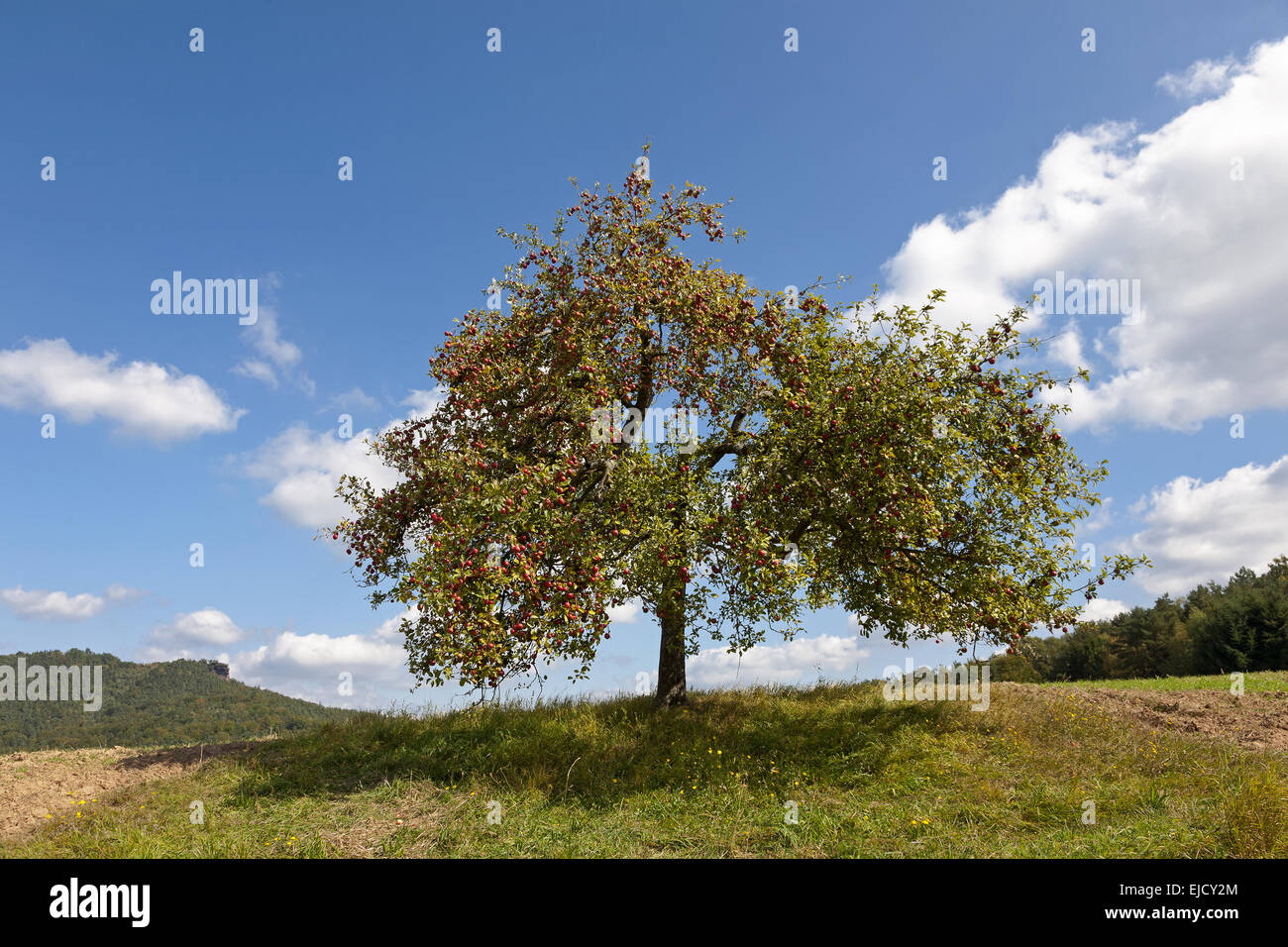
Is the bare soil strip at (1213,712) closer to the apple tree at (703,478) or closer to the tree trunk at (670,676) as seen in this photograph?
the apple tree at (703,478)

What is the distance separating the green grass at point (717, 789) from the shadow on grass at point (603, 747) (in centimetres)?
7

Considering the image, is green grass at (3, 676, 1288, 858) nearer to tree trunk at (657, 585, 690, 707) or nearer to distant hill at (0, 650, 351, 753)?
tree trunk at (657, 585, 690, 707)

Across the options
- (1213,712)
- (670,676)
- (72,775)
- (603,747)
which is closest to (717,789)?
(603,747)

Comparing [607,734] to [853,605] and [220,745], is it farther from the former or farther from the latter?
[220,745]

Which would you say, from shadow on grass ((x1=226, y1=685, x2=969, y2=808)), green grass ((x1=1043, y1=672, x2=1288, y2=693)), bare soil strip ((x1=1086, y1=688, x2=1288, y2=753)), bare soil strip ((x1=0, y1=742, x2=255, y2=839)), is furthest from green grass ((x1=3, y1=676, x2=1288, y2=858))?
green grass ((x1=1043, y1=672, x2=1288, y2=693))

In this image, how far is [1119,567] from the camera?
55.5ft

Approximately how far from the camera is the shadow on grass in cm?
1532

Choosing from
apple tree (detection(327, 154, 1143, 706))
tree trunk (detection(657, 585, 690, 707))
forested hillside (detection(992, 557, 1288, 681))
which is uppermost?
apple tree (detection(327, 154, 1143, 706))

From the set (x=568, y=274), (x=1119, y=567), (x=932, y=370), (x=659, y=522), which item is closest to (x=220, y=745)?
(x=659, y=522)

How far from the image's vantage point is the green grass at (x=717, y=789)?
11.7 m

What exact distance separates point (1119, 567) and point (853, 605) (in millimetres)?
6278

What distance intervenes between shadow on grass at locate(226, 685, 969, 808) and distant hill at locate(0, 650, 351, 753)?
147 ft

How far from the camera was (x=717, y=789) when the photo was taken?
14.6m
